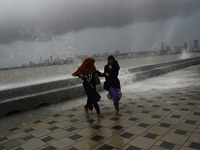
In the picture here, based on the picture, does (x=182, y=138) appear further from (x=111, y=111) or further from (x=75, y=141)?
(x=111, y=111)

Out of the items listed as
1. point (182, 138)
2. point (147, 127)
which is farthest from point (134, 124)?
point (182, 138)

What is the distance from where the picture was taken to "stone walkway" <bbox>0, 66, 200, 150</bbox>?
9.95 ft

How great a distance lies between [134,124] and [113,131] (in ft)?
2.05

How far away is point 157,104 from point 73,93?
11.6 feet

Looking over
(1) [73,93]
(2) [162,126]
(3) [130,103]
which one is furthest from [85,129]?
(1) [73,93]

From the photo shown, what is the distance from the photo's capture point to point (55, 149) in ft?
9.93

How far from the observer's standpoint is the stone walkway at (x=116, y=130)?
3.03 m

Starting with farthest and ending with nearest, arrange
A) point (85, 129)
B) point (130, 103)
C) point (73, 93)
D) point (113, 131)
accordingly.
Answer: point (73, 93)
point (130, 103)
point (85, 129)
point (113, 131)

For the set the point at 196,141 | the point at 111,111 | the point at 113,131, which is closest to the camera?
the point at 196,141

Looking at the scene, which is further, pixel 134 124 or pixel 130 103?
pixel 130 103

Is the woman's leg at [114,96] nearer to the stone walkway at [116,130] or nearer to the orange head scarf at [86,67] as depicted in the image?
the stone walkway at [116,130]

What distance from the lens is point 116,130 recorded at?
3.67 metres

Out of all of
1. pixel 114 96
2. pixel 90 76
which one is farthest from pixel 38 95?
pixel 114 96

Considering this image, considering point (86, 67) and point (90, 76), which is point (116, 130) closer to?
point (90, 76)
